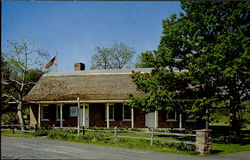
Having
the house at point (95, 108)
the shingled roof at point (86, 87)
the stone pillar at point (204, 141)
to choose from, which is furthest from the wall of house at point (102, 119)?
the stone pillar at point (204, 141)

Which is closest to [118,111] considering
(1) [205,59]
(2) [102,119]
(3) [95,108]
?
(2) [102,119]

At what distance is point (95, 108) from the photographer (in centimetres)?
2030

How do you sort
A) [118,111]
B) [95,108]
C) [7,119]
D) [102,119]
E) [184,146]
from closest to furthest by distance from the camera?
[7,119]
[184,146]
[118,111]
[102,119]
[95,108]

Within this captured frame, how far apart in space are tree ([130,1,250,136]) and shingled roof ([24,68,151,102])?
5358 millimetres

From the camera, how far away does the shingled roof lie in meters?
19.7

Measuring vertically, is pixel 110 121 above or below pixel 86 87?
below

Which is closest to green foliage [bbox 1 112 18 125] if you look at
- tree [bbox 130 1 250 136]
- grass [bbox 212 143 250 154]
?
grass [bbox 212 143 250 154]

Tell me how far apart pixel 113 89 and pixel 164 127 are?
6089 mm

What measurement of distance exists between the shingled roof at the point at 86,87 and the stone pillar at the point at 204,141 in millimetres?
9604

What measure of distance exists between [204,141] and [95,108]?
12.3m

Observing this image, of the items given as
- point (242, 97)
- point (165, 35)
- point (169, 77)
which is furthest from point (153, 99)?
point (242, 97)

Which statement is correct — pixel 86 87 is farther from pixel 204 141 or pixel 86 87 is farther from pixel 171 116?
pixel 204 141

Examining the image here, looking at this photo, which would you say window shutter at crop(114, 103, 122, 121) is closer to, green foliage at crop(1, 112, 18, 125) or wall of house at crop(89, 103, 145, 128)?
wall of house at crop(89, 103, 145, 128)

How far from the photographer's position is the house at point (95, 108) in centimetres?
1917
